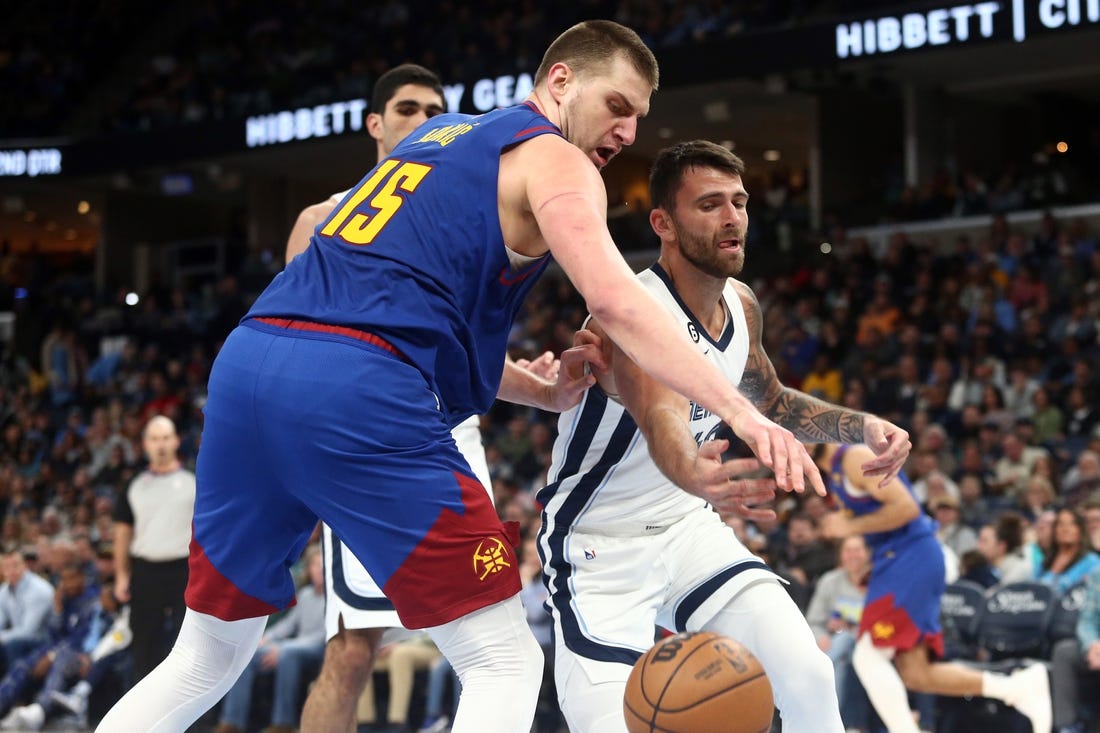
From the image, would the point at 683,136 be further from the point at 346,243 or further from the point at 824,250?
the point at 346,243

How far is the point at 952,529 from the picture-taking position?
971 cm

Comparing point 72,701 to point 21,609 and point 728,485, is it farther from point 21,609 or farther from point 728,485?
point 728,485

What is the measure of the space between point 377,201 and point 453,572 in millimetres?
867

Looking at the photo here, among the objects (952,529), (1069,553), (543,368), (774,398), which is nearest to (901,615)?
(1069,553)

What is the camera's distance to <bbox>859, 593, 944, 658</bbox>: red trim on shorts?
747 centimetres

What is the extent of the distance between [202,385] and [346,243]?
17.2m

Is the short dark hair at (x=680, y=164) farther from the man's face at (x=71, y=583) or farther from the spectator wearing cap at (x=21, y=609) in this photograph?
the spectator wearing cap at (x=21, y=609)

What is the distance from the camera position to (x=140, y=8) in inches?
1079

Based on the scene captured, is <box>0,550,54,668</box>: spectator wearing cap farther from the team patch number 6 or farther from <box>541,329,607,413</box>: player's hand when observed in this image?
the team patch number 6

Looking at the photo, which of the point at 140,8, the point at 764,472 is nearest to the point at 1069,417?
the point at 764,472

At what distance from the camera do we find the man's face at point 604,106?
10.8ft

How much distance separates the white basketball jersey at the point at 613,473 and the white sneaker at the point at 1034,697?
418 centimetres

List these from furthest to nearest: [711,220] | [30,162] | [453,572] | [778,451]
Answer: [30,162], [711,220], [453,572], [778,451]

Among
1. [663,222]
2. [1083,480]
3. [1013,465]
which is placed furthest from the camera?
[1013,465]
